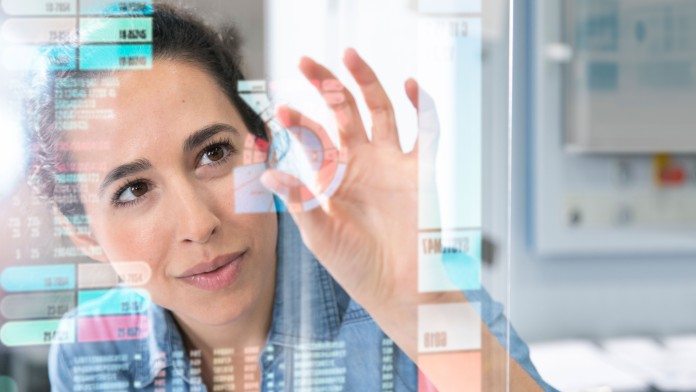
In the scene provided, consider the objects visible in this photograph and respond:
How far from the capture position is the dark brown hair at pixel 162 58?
0.31 m

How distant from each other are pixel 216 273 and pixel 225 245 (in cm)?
2

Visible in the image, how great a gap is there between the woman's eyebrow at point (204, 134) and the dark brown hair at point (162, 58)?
0.01 m

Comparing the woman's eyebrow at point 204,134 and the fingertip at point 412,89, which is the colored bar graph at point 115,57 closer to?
the woman's eyebrow at point 204,134

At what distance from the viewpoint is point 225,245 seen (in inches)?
13.2

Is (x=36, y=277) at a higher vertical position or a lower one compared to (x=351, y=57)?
lower

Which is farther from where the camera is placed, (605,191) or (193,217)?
(605,191)

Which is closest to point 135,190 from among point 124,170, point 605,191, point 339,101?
point 124,170

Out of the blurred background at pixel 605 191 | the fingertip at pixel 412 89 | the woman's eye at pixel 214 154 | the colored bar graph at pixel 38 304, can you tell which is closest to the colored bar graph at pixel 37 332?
the colored bar graph at pixel 38 304

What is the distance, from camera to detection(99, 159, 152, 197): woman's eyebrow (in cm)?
32

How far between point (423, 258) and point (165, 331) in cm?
15

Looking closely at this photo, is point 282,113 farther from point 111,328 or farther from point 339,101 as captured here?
point 111,328

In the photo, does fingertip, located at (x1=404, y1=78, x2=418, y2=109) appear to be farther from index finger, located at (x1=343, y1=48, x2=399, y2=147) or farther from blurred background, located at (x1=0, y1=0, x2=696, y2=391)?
blurred background, located at (x1=0, y1=0, x2=696, y2=391)

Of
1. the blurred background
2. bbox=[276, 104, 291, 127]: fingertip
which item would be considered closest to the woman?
bbox=[276, 104, 291, 127]: fingertip

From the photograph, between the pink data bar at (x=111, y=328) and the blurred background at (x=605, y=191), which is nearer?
the pink data bar at (x=111, y=328)
